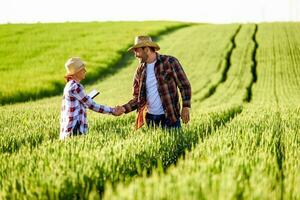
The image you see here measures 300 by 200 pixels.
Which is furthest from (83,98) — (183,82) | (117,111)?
(183,82)

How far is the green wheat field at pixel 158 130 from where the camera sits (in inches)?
149

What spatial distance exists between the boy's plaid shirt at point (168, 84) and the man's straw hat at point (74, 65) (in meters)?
1.10

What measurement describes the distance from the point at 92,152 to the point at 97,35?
42.0m

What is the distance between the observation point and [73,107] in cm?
706

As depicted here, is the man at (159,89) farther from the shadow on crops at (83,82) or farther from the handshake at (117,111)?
the shadow on crops at (83,82)

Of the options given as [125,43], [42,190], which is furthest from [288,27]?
[42,190]

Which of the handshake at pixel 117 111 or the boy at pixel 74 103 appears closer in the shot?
the boy at pixel 74 103

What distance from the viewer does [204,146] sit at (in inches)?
209

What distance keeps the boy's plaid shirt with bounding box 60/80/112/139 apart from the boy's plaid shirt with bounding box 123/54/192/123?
89 centimetres

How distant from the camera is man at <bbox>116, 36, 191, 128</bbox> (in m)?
7.51

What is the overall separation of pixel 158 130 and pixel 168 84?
1.25 meters

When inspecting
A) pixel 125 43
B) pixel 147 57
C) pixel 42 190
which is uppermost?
pixel 125 43

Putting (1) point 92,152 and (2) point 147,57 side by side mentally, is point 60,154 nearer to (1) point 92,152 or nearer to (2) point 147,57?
(1) point 92,152

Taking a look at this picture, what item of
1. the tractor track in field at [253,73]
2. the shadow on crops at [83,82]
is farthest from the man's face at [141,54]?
the shadow on crops at [83,82]
